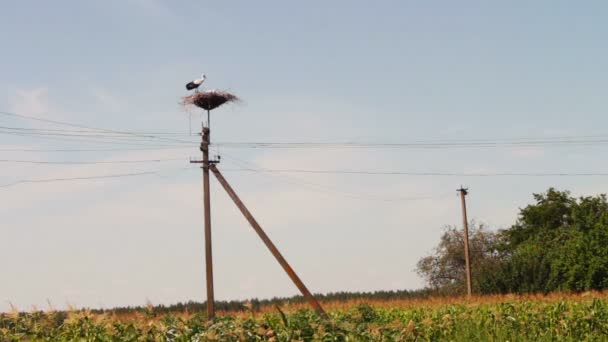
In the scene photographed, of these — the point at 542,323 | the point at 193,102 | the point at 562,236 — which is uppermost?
the point at 193,102

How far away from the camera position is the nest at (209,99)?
33500 millimetres

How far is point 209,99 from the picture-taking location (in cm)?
Result: 3359

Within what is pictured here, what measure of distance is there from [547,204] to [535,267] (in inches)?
766

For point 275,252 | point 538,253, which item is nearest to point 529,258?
point 538,253

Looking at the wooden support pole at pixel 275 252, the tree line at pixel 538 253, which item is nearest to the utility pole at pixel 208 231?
the wooden support pole at pixel 275 252

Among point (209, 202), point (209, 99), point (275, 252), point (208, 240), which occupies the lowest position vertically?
point (275, 252)

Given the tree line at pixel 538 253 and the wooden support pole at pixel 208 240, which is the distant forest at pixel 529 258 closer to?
the tree line at pixel 538 253

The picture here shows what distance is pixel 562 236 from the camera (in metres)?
62.0

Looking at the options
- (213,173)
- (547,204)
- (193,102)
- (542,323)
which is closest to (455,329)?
(542,323)

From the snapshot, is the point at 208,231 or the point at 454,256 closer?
the point at 208,231

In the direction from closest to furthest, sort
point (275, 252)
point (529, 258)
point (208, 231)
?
point (275, 252)
point (208, 231)
point (529, 258)

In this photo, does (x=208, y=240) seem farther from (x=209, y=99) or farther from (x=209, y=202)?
(x=209, y=99)

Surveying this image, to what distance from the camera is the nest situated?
1319 inches

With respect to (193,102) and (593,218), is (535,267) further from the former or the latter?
(193,102)
